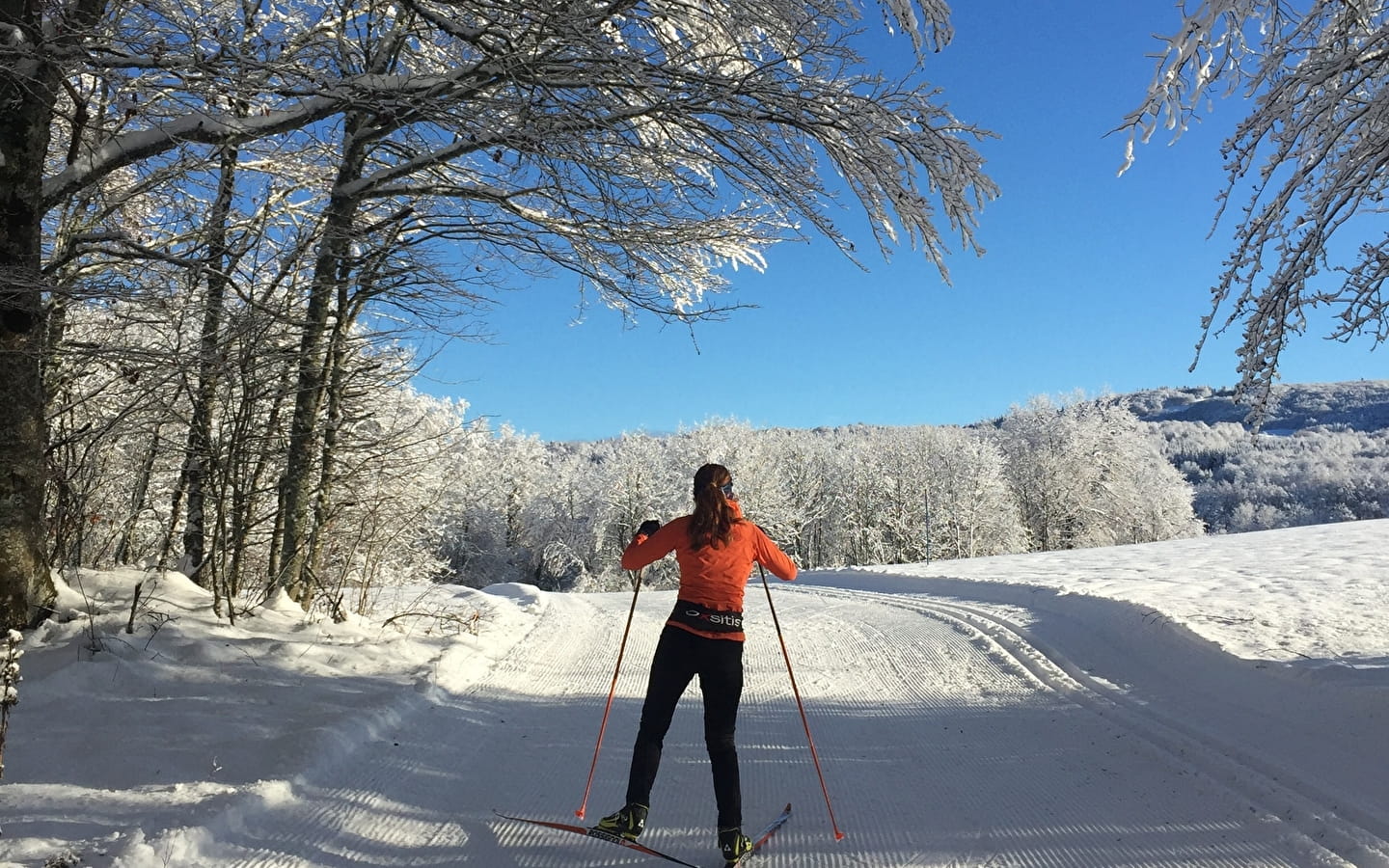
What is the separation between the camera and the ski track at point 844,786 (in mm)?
3279

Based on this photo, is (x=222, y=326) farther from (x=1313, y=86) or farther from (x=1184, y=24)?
(x=1313, y=86)

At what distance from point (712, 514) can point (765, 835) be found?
4.95 feet

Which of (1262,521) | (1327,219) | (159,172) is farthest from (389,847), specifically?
(1262,521)

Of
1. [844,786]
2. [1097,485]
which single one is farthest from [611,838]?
[1097,485]

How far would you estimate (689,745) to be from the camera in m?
4.86

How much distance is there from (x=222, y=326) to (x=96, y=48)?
2554 millimetres

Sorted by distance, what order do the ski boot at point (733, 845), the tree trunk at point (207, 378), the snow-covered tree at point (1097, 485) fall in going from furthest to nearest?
the snow-covered tree at point (1097, 485) → the tree trunk at point (207, 378) → the ski boot at point (733, 845)

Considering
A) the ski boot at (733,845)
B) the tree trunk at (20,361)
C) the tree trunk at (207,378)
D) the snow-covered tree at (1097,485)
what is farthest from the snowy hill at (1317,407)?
the tree trunk at (20,361)

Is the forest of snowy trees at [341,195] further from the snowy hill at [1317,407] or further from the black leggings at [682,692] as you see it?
the snowy hill at [1317,407]

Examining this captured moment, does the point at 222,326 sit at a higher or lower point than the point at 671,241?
lower

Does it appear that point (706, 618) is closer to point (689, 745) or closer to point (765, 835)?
point (765, 835)

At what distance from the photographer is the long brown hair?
3.68 m

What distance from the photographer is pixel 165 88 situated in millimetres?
3584

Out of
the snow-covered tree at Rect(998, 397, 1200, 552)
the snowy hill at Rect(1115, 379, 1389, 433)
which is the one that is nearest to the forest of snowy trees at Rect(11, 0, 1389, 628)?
the snow-covered tree at Rect(998, 397, 1200, 552)
